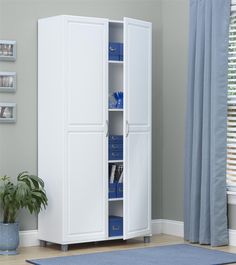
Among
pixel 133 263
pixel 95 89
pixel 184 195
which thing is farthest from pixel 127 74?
pixel 133 263

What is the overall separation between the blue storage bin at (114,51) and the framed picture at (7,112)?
0.96 metres

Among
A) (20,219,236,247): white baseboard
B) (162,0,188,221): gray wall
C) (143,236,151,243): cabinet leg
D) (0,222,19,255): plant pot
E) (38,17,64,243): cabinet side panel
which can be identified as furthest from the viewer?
(162,0,188,221): gray wall

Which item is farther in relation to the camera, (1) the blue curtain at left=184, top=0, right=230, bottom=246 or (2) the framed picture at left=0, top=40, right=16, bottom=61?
(1) the blue curtain at left=184, top=0, right=230, bottom=246

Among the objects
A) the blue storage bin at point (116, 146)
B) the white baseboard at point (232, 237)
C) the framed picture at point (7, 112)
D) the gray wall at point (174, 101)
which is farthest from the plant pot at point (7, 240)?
the white baseboard at point (232, 237)

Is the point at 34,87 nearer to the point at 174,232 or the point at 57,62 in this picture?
the point at 57,62

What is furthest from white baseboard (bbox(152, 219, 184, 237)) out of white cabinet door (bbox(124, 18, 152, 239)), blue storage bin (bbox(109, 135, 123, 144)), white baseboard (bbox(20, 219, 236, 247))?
blue storage bin (bbox(109, 135, 123, 144))

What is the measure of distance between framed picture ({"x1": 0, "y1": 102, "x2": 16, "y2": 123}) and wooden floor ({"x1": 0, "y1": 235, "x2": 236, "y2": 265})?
111 cm

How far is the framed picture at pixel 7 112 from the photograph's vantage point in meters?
6.23

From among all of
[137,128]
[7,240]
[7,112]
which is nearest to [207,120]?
[137,128]

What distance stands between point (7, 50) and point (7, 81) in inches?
10.4

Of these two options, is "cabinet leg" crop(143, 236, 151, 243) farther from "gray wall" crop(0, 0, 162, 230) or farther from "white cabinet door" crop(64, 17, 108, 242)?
"gray wall" crop(0, 0, 162, 230)

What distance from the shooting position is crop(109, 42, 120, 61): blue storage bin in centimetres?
647

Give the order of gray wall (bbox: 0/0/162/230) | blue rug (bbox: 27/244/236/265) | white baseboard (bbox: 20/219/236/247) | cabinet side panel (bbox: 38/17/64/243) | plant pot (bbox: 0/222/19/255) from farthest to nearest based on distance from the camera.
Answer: white baseboard (bbox: 20/219/236/247)
gray wall (bbox: 0/0/162/230)
cabinet side panel (bbox: 38/17/64/243)
plant pot (bbox: 0/222/19/255)
blue rug (bbox: 27/244/236/265)

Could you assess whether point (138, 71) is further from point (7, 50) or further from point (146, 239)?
point (146, 239)
